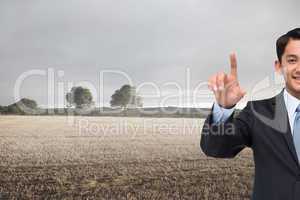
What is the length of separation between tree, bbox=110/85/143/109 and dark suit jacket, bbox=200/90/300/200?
8.22 feet

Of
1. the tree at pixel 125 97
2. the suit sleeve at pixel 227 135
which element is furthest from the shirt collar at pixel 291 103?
the tree at pixel 125 97

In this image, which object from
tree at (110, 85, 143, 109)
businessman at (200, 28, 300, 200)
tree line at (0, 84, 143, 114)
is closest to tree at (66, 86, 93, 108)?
tree line at (0, 84, 143, 114)

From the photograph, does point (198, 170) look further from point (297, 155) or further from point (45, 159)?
point (297, 155)

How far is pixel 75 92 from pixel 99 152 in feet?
2.37

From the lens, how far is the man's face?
34.0 inches

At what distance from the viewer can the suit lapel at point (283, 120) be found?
2.75ft

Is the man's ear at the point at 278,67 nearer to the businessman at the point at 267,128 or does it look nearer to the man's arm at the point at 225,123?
the businessman at the point at 267,128

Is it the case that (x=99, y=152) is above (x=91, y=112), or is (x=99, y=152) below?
below

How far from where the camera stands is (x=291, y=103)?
0.91 meters

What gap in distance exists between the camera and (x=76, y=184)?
301cm

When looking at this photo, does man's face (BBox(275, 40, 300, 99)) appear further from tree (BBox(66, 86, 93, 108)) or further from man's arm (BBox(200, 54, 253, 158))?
tree (BBox(66, 86, 93, 108))

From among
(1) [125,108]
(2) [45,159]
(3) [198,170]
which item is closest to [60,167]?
(2) [45,159]

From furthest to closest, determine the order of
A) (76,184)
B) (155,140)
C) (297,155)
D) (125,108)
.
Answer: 1. (155,140)
2. (125,108)
3. (76,184)
4. (297,155)

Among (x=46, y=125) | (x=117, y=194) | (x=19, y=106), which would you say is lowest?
(x=117, y=194)
